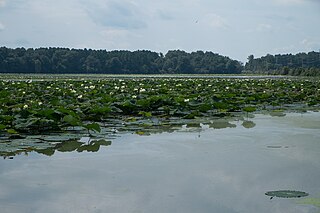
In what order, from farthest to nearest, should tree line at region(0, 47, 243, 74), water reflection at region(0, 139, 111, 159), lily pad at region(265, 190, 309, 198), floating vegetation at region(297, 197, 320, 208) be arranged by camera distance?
tree line at region(0, 47, 243, 74) < water reflection at region(0, 139, 111, 159) < lily pad at region(265, 190, 309, 198) < floating vegetation at region(297, 197, 320, 208)

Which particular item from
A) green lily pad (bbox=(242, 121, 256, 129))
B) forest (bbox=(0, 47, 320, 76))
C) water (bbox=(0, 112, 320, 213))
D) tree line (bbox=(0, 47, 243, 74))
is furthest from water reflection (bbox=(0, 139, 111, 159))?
tree line (bbox=(0, 47, 243, 74))

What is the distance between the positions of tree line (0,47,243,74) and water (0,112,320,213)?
51013 mm

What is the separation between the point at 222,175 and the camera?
3.48 m

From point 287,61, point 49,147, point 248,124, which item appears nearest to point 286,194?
point 49,147

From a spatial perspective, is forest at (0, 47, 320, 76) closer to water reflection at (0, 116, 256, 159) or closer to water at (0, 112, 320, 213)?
water reflection at (0, 116, 256, 159)

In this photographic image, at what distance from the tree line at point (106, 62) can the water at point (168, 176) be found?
51013mm

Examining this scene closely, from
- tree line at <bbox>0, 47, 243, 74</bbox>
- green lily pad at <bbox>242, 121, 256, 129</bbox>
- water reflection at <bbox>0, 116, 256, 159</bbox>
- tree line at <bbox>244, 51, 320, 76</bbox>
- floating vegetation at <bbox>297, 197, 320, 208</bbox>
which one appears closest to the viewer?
floating vegetation at <bbox>297, 197, 320, 208</bbox>

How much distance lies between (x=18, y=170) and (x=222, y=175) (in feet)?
5.19

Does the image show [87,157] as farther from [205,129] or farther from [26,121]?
[205,129]

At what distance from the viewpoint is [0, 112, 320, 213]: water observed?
2.80 metres

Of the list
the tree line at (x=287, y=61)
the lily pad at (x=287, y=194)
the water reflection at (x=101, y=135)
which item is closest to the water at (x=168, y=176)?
the lily pad at (x=287, y=194)

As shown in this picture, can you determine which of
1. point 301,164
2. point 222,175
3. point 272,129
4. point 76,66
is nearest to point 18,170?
point 222,175

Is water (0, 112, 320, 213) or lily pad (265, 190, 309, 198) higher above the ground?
lily pad (265, 190, 309, 198)

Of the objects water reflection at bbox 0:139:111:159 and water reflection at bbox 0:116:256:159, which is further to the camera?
water reflection at bbox 0:116:256:159
